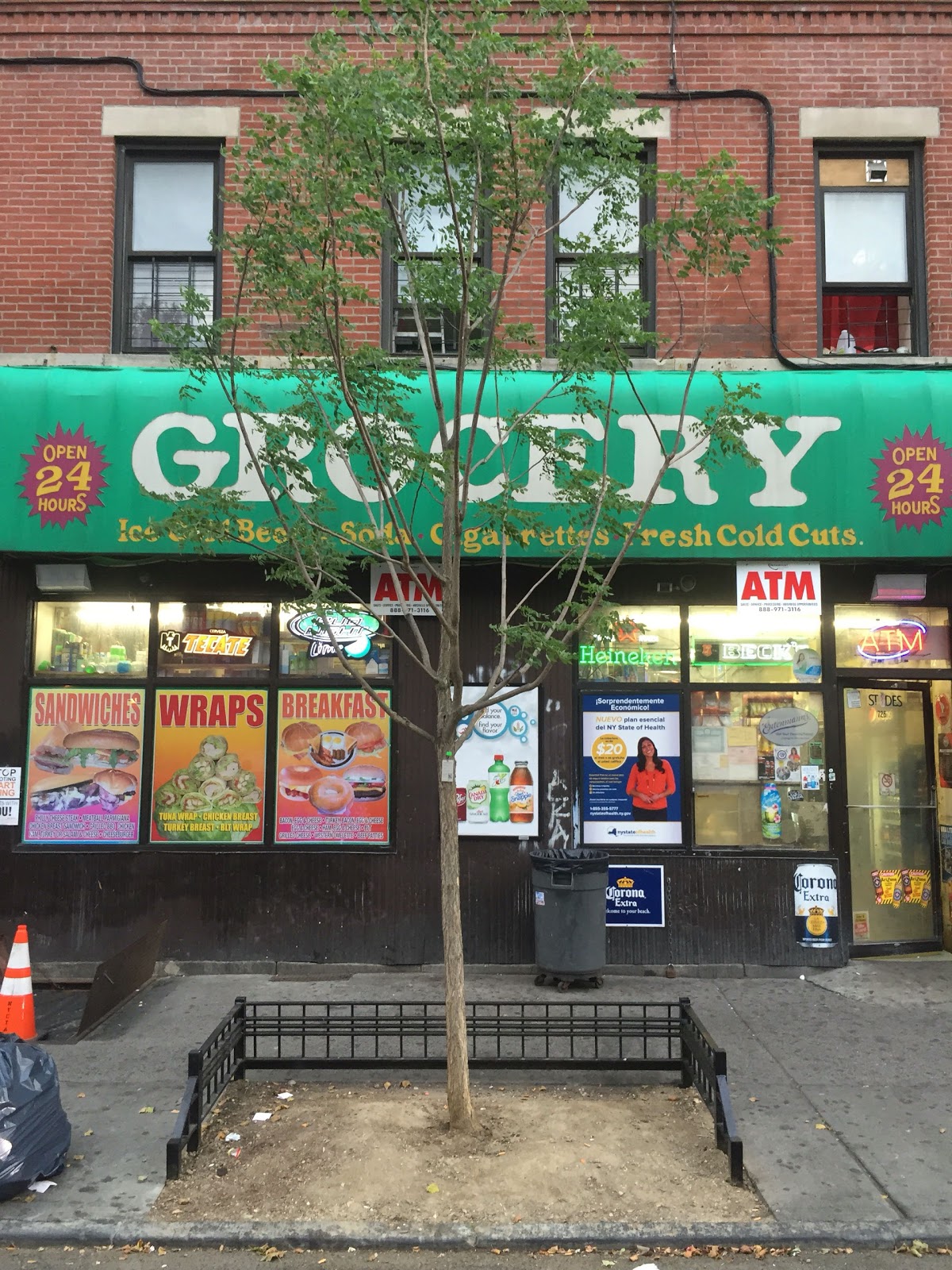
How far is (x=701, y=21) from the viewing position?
29.9ft

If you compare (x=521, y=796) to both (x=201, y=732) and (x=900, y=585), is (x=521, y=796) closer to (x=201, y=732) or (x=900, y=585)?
(x=201, y=732)

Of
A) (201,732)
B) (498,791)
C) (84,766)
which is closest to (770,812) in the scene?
(498,791)

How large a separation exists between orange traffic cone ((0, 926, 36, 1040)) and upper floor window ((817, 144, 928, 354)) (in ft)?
28.0

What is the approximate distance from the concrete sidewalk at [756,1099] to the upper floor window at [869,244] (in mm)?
5827

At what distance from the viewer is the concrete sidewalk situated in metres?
4.30

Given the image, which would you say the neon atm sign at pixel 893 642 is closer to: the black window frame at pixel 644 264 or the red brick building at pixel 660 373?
the red brick building at pixel 660 373

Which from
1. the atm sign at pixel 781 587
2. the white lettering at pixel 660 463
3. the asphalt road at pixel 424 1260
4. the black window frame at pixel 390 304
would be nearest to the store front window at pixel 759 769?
the atm sign at pixel 781 587

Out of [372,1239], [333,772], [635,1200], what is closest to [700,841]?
[333,772]

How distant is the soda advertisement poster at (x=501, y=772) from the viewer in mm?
8461

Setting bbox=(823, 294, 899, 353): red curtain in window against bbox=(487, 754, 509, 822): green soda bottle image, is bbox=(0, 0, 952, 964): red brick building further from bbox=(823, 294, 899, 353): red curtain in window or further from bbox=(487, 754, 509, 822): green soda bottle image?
bbox=(487, 754, 509, 822): green soda bottle image

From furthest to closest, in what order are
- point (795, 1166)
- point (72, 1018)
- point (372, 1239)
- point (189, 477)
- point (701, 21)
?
point (701, 21) → point (189, 477) → point (72, 1018) → point (795, 1166) → point (372, 1239)

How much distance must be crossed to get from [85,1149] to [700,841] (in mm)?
5374

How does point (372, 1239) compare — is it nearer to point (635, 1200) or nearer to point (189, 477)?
point (635, 1200)

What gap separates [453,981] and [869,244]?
25.8 feet
